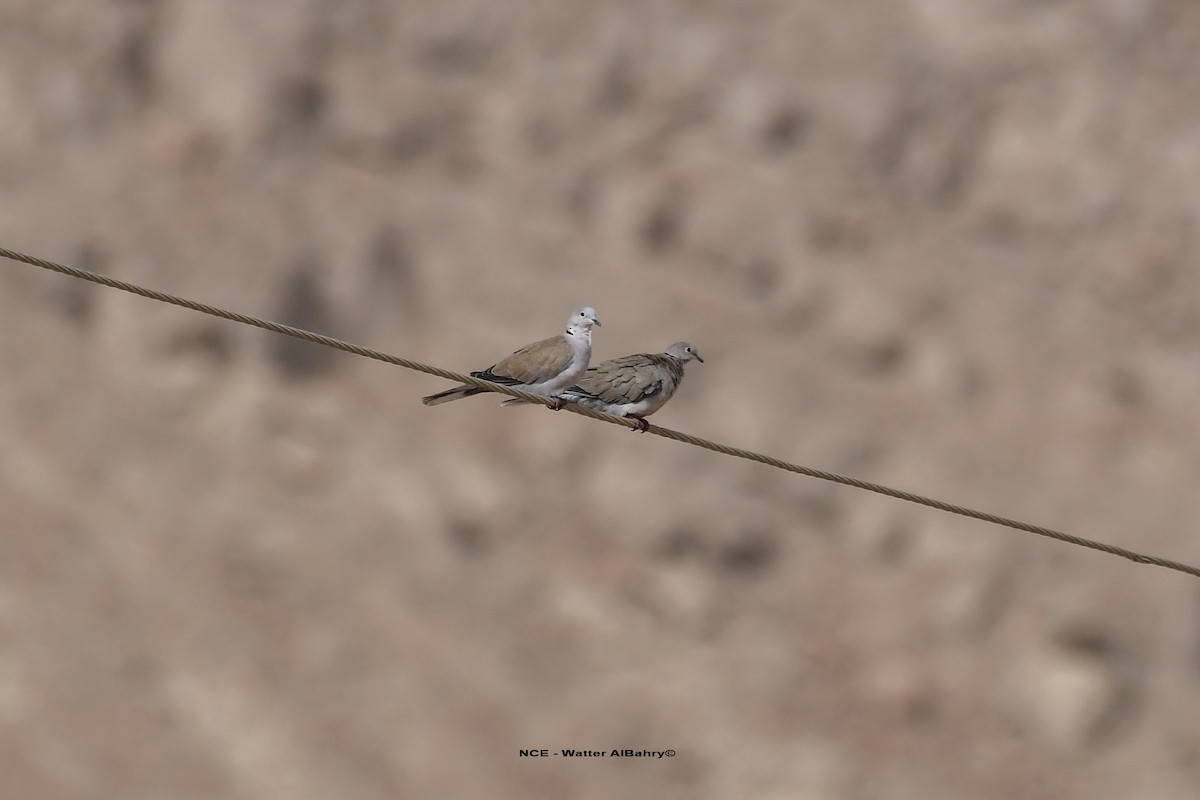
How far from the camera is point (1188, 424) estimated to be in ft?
66.1

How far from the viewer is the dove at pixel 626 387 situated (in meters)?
10.6

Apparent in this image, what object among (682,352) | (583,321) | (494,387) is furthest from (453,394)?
(682,352)

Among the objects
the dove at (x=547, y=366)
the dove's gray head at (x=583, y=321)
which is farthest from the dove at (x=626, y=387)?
the dove's gray head at (x=583, y=321)

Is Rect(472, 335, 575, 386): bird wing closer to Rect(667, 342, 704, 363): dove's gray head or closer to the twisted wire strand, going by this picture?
the twisted wire strand

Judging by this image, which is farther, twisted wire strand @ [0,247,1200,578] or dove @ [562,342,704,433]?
dove @ [562,342,704,433]

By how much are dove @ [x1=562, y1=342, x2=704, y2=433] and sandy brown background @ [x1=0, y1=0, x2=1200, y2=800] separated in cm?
863

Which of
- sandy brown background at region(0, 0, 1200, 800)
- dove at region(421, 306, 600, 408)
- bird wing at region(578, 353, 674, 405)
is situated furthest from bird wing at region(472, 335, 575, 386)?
sandy brown background at region(0, 0, 1200, 800)

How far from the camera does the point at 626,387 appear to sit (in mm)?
10719

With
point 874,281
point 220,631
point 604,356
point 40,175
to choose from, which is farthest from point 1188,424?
point 40,175

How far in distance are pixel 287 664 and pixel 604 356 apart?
4.89 metres

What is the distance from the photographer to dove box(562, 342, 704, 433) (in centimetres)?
Result: 1065

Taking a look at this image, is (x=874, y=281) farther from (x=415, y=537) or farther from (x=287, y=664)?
(x=287, y=664)

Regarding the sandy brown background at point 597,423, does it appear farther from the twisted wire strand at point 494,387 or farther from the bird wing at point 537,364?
the twisted wire strand at point 494,387

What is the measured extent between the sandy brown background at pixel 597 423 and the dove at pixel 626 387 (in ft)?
28.3
